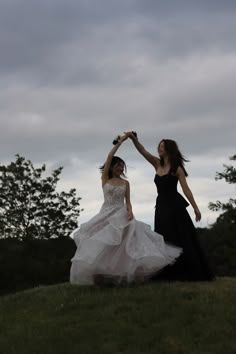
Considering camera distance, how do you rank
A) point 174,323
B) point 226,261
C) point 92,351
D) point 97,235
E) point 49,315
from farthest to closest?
point 226,261 → point 97,235 → point 49,315 → point 174,323 → point 92,351

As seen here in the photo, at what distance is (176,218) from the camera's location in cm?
1288

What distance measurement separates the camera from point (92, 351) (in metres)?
9.09

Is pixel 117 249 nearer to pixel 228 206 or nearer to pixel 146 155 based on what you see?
pixel 146 155

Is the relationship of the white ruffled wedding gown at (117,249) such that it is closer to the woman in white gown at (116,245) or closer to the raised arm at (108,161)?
the woman in white gown at (116,245)

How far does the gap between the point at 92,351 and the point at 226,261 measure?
2979 cm

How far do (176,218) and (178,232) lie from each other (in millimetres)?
259

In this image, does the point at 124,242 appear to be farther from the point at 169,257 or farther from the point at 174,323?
the point at 174,323

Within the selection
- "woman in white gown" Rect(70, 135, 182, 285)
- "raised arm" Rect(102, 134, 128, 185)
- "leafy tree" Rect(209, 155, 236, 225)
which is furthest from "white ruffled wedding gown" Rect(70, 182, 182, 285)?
"leafy tree" Rect(209, 155, 236, 225)

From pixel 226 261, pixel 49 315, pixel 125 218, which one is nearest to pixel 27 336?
pixel 49 315

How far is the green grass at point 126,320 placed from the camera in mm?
9211

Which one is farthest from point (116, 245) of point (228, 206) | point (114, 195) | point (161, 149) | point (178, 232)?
point (228, 206)

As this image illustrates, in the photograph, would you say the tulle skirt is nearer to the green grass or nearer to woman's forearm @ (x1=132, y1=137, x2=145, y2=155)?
the green grass

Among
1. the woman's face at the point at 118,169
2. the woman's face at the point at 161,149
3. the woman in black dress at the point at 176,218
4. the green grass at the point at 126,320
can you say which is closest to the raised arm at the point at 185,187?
the woman in black dress at the point at 176,218

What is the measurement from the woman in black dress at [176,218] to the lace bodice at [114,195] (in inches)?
34.0
